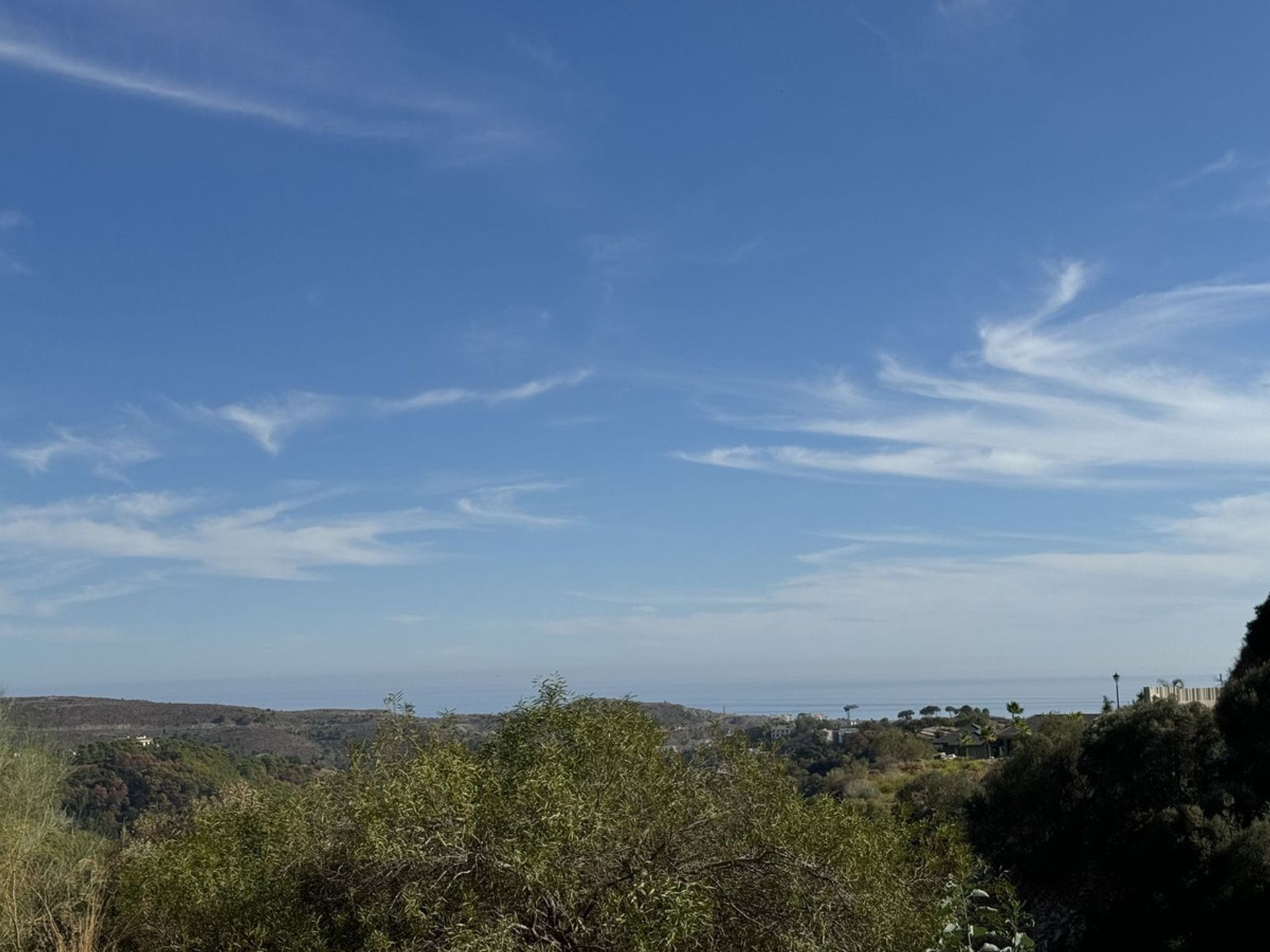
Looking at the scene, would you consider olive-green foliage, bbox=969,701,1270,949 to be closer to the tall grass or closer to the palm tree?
the tall grass

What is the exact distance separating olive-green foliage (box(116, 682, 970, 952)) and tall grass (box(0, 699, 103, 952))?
95 centimetres

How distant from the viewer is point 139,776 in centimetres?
4038

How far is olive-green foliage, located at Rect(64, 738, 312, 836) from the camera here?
3416 cm

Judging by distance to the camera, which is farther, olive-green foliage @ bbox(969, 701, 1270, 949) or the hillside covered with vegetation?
olive-green foliage @ bbox(969, 701, 1270, 949)

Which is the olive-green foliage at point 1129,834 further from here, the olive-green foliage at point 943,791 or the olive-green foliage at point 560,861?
the olive-green foliage at point 560,861

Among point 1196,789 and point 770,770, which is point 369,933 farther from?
point 1196,789

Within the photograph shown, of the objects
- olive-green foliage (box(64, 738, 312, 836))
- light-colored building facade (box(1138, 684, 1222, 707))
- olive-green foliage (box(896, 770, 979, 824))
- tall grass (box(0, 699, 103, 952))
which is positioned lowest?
olive-green foliage (box(64, 738, 312, 836))

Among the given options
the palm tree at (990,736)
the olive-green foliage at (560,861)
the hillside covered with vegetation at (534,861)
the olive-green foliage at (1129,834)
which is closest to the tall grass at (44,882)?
the hillside covered with vegetation at (534,861)

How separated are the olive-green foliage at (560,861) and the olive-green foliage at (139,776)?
22.0 m

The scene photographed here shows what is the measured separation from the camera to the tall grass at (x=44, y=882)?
1025 cm

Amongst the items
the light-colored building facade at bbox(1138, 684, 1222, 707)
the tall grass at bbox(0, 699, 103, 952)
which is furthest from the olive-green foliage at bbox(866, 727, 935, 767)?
the tall grass at bbox(0, 699, 103, 952)

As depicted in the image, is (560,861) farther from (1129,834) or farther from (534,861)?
(1129,834)

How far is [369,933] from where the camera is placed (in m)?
8.06

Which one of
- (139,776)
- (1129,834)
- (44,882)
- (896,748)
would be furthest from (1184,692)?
(139,776)
